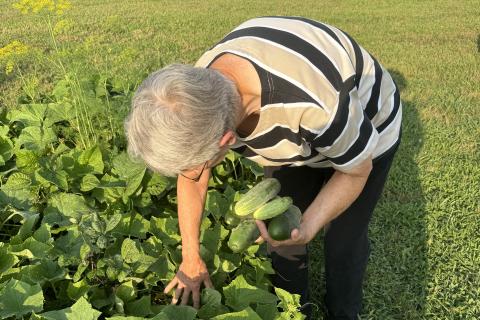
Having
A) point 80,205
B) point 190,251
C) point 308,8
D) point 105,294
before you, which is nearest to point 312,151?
point 190,251

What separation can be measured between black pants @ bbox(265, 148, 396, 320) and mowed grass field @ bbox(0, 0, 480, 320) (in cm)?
31

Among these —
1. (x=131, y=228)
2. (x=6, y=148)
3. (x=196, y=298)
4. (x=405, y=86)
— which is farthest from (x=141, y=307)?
(x=405, y=86)

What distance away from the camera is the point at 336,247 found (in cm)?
288

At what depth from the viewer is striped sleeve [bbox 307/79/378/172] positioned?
1.95 metres

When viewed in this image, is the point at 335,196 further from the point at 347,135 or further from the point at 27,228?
the point at 27,228

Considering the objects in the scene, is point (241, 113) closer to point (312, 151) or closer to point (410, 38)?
point (312, 151)

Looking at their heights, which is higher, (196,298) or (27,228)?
(27,228)

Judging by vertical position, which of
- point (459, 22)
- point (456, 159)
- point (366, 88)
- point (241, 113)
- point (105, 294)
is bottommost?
point (459, 22)

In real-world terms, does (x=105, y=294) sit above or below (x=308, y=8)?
above

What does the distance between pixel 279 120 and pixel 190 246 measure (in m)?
0.73

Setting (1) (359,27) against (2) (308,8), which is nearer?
(1) (359,27)

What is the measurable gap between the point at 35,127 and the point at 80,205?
89cm

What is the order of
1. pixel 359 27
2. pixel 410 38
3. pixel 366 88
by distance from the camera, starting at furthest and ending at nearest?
pixel 359 27 < pixel 410 38 < pixel 366 88

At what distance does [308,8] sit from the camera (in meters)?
12.4
